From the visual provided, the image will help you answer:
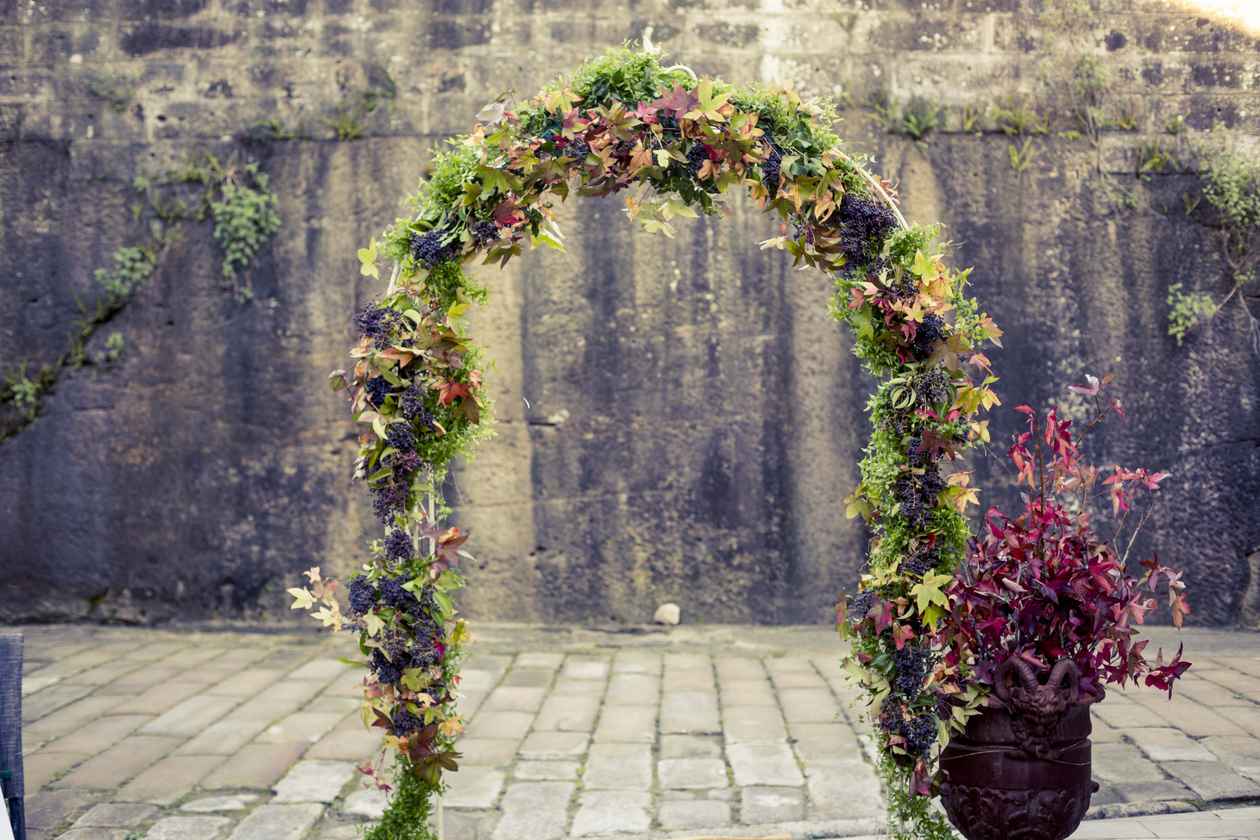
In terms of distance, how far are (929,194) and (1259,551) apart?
7.89ft

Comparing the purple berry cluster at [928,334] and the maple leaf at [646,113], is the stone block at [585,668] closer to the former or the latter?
the purple berry cluster at [928,334]

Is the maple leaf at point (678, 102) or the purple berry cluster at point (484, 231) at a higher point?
the maple leaf at point (678, 102)

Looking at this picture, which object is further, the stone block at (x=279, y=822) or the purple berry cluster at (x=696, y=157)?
the stone block at (x=279, y=822)

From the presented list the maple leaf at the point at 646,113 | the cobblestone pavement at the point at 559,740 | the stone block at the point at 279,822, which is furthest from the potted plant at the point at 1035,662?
the stone block at the point at 279,822

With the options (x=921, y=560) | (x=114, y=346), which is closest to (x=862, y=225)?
(x=921, y=560)

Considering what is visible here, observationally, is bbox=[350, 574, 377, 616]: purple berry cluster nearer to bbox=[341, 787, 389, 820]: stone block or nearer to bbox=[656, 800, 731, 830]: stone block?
bbox=[341, 787, 389, 820]: stone block

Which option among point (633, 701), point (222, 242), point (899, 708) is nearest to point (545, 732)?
point (633, 701)

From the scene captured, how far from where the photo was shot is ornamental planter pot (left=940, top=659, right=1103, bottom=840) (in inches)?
107

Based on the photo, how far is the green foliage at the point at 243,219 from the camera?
573 centimetres

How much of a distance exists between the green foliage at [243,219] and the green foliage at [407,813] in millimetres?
3509

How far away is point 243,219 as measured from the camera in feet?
18.8

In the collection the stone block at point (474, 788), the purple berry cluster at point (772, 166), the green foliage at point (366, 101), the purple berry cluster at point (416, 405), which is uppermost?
the green foliage at point (366, 101)

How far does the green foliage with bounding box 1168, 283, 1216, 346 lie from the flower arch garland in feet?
10.5

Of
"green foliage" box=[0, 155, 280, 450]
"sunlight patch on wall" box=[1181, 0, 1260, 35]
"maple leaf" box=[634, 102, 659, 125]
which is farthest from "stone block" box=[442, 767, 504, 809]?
"sunlight patch on wall" box=[1181, 0, 1260, 35]
